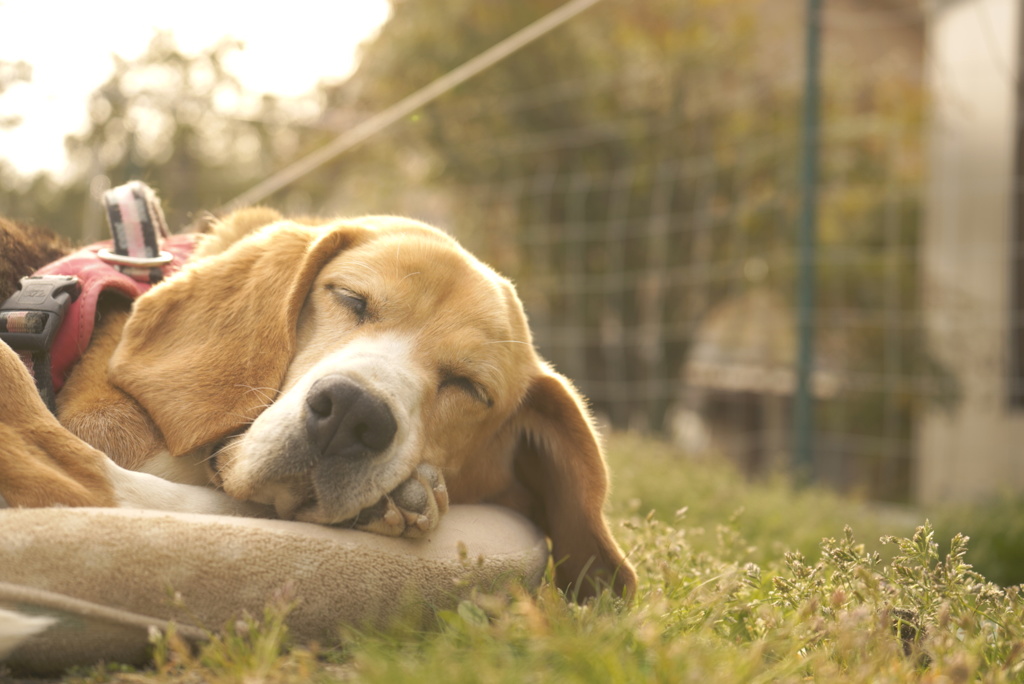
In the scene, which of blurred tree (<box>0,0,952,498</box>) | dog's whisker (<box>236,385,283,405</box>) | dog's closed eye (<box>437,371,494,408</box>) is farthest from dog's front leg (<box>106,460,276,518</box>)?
blurred tree (<box>0,0,952,498</box>)

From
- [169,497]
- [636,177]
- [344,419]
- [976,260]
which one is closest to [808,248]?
[976,260]

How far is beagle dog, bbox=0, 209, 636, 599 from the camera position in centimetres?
217

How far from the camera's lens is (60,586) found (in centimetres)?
186

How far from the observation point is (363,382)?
2.21 metres

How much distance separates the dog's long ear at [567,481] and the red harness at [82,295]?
1138 millimetres

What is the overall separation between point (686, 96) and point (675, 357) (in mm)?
2690

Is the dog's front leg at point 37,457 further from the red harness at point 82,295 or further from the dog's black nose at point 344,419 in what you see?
the dog's black nose at point 344,419

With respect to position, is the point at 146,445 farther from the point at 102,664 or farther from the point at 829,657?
the point at 829,657

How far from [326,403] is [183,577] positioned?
460 millimetres

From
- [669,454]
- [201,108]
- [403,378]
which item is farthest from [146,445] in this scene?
[201,108]

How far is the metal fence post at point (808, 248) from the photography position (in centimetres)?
713

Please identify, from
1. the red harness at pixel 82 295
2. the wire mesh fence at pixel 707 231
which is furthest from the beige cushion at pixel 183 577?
the wire mesh fence at pixel 707 231

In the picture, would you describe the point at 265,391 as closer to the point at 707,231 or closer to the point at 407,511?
the point at 407,511

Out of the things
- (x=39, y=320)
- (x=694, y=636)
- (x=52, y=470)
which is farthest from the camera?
(x=39, y=320)
